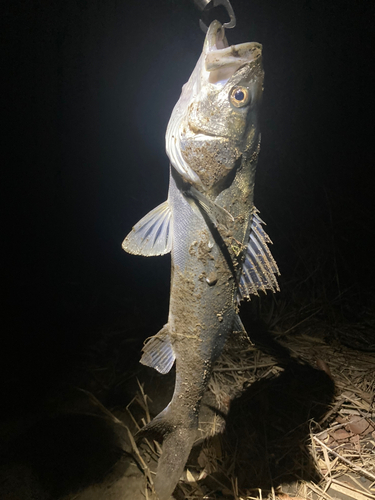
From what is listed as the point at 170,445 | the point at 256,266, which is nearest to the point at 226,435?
the point at 170,445

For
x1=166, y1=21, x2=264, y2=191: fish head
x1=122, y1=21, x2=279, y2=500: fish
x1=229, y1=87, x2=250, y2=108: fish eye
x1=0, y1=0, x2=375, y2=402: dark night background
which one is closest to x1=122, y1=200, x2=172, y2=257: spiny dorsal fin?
x1=122, y1=21, x2=279, y2=500: fish

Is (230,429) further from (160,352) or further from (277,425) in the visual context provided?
(160,352)

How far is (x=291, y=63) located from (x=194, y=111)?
54.0 inches

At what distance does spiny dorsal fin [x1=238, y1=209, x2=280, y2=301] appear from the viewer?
1.30m

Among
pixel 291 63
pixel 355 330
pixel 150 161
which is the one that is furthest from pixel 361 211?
pixel 150 161

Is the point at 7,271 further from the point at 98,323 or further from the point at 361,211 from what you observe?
the point at 361,211

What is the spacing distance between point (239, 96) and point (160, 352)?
1270 millimetres

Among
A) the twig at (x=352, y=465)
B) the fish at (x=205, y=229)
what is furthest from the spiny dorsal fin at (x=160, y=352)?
the twig at (x=352, y=465)

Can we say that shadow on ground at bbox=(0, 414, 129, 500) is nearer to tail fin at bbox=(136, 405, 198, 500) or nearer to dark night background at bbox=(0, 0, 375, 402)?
dark night background at bbox=(0, 0, 375, 402)

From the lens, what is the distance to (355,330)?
2.39 metres

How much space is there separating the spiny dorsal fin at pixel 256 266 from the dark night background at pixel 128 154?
49.9 inches

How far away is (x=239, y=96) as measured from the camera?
1.13 meters

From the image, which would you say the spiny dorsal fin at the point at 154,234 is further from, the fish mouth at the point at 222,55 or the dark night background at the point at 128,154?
the dark night background at the point at 128,154

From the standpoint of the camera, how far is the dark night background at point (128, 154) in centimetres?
166
